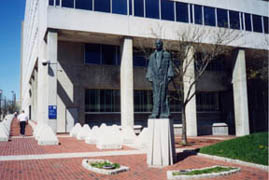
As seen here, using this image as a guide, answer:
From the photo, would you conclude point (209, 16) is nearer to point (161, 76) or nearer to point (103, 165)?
point (161, 76)

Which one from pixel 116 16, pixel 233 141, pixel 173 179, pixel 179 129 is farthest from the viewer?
pixel 179 129

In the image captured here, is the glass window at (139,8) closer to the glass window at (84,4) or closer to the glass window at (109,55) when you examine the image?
the glass window at (84,4)

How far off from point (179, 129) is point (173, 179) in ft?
58.4

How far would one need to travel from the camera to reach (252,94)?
121 feet

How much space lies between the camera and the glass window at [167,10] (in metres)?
25.7

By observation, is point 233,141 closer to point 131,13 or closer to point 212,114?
point 131,13

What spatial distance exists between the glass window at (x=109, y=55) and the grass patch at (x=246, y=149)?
1809 cm

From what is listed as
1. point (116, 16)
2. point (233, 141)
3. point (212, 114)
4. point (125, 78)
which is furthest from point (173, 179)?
point (212, 114)

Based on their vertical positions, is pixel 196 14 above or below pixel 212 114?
above

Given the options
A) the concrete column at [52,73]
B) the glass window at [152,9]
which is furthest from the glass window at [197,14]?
the concrete column at [52,73]

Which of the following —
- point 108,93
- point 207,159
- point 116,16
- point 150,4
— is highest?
point 150,4

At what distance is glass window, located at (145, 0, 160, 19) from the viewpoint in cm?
2503

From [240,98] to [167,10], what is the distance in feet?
39.7

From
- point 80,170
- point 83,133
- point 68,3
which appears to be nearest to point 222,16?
point 68,3
